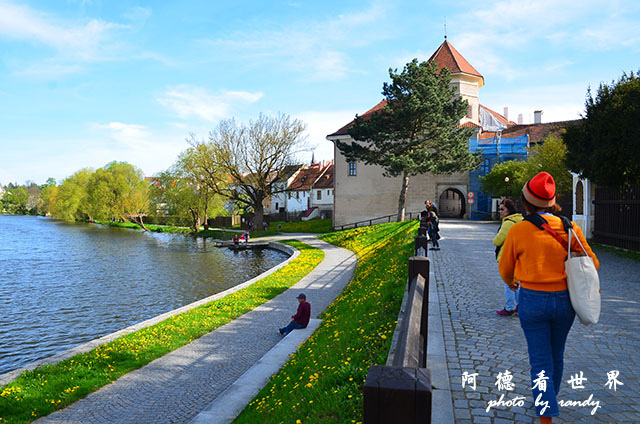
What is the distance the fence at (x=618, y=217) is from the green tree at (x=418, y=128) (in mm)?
16538

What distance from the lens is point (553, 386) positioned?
3.52 m

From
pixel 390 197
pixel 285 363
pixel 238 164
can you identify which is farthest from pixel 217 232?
pixel 285 363

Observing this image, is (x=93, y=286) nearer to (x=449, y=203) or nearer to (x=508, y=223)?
(x=508, y=223)

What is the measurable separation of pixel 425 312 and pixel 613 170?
585 inches

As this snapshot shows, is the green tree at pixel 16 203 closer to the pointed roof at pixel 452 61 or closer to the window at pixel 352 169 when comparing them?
the window at pixel 352 169

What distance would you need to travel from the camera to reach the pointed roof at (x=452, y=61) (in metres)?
44.6

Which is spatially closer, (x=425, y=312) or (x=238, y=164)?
(x=425, y=312)

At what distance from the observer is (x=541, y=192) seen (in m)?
3.56

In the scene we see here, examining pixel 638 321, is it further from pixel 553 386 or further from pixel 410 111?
pixel 410 111

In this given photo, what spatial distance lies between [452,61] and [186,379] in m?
44.7

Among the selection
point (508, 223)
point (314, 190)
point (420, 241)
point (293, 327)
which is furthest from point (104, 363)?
point (314, 190)

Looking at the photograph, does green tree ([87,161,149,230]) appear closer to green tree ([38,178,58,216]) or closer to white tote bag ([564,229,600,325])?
green tree ([38,178,58,216])

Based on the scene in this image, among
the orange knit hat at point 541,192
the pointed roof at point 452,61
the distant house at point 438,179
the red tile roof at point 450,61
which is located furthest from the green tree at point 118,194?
the orange knit hat at point 541,192

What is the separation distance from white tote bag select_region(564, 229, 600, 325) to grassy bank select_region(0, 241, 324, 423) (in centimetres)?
809
